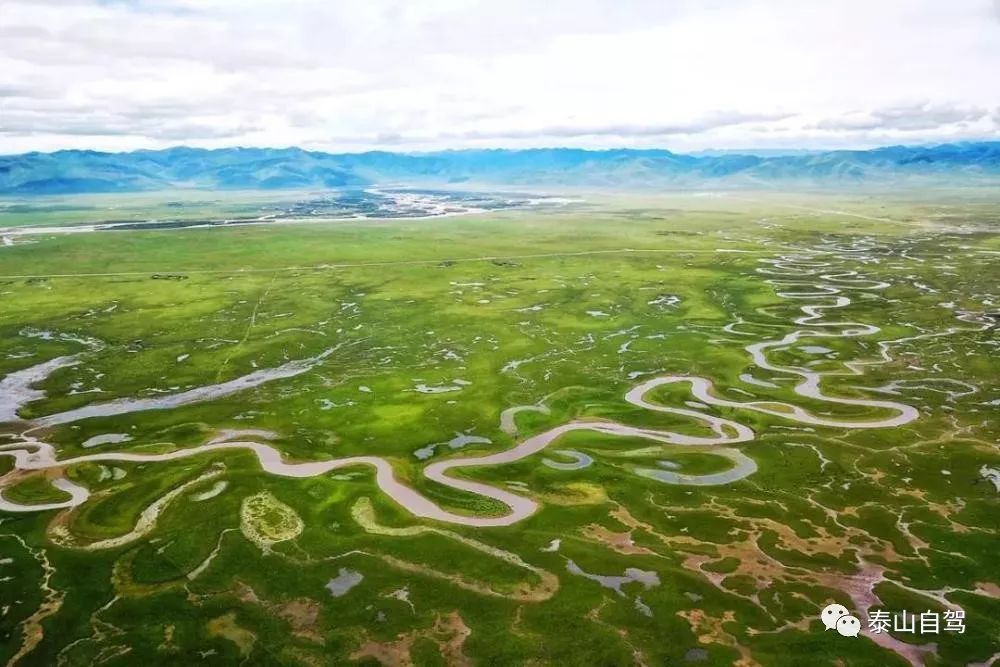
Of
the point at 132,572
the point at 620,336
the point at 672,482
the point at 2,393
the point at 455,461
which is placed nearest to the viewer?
the point at 132,572

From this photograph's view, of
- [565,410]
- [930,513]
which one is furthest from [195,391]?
[930,513]

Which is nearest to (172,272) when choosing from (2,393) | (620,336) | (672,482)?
(2,393)

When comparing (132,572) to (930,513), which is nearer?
(132,572)

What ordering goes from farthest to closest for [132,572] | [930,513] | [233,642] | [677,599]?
[930,513], [132,572], [677,599], [233,642]

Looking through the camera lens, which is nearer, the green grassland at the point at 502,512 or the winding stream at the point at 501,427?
the green grassland at the point at 502,512

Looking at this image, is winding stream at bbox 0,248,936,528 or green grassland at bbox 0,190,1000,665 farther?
winding stream at bbox 0,248,936,528

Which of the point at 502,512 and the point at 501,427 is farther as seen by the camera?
the point at 501,427

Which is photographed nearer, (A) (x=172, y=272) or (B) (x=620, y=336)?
(B) (x=620, y=336)

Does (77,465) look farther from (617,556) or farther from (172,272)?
(172,272)

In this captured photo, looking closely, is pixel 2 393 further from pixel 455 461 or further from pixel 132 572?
pixel 455 461

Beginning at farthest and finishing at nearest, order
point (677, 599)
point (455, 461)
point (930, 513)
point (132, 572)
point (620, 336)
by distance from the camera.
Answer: point (620, 336), point (455, 461), point (930, 513), point (132, 572), point (677, 599)
